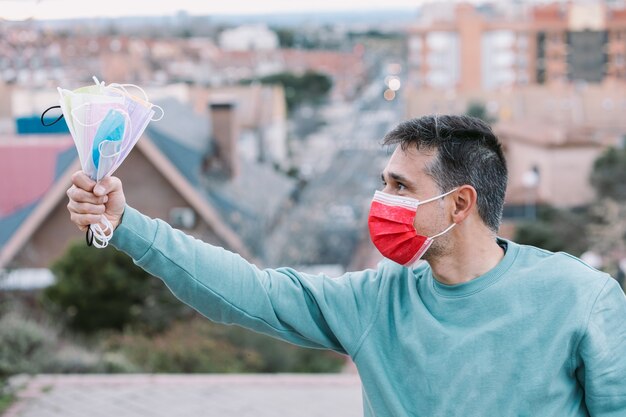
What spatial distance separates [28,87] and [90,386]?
19.2 metres

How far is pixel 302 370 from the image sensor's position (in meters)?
9.23

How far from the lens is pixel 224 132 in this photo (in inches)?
827

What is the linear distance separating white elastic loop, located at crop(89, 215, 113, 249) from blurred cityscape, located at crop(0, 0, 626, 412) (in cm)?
40

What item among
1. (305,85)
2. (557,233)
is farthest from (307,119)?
(557,233)

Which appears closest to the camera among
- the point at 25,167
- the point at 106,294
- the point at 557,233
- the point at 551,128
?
the point at 106,294

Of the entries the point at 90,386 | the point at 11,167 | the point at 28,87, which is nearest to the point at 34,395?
the point at 90,386

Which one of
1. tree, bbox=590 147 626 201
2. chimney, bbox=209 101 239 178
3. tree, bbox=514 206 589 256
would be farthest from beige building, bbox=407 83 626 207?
chimney, bbox=209 101 239 178

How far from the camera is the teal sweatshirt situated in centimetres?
190

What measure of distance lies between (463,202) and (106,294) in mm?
10629

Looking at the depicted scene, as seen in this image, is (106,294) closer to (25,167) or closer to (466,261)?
(25,167)

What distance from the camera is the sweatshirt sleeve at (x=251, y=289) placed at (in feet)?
6.36

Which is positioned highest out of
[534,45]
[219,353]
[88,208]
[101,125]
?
[101,125]

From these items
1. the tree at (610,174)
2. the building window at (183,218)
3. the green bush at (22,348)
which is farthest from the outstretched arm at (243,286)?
the tree at (610,174)

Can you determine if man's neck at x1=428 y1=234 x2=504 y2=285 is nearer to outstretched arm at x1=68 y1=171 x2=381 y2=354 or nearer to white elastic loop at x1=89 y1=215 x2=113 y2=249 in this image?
outstretched arm at x1=68 y1=171 x2=381 y2=354
